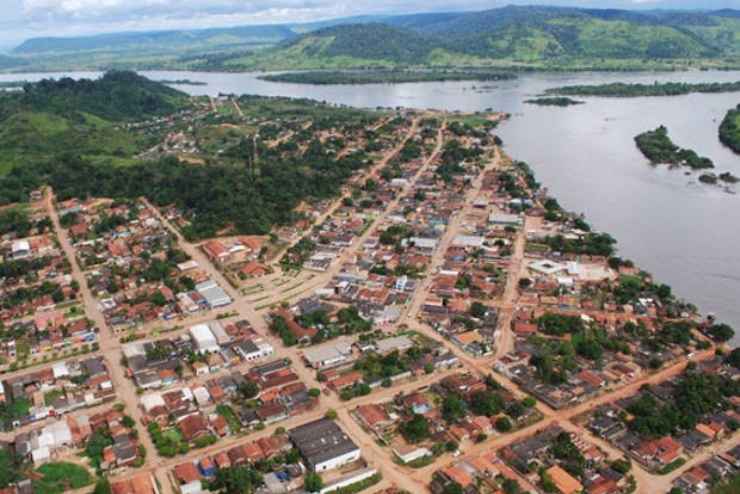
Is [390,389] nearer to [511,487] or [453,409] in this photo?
[453,409]

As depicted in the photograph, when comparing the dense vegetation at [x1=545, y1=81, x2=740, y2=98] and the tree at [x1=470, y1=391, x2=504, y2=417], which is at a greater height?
the dense vegetation at [x1=545, y1=81, x2=740, y2=98]

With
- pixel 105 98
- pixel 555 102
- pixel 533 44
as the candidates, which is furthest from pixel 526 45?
pixel 105 98

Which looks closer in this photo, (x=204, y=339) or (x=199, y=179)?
(x=204, y=339)

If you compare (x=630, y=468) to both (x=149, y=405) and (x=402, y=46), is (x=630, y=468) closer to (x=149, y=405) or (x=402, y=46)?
(x=149, y=405)

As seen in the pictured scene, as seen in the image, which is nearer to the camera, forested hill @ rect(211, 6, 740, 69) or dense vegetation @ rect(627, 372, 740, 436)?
dense vegetation @ rect(627, 372, 740, 436)

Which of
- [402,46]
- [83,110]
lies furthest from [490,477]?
[402,46]

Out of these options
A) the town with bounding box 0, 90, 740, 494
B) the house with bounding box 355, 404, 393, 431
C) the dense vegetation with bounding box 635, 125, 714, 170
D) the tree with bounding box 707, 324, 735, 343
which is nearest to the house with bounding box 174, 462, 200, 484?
the town with bounding box 0, 90, 740, 494

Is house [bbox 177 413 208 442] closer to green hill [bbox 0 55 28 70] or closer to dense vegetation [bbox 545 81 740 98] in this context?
dense vegetation [bbox 545 81 740 98]
